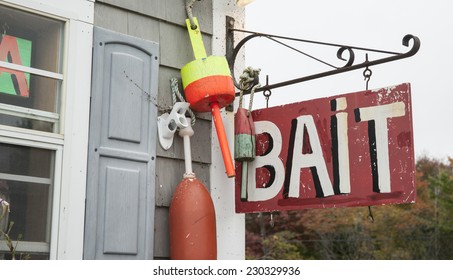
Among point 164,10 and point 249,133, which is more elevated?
point 164,10

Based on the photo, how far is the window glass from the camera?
2.73m

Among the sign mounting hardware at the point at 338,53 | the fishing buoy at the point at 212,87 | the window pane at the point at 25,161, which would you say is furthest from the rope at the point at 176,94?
the window pane at the point at 25,161

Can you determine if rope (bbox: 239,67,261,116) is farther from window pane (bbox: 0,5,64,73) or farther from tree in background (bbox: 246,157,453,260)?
tree in background (bbox: 246,157,453,260)

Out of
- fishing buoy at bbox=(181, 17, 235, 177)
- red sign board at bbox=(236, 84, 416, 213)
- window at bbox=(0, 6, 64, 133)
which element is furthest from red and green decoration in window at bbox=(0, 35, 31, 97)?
red sign board at bbox=(236, 84, 416, 213)

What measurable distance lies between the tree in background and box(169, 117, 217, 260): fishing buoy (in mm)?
14641

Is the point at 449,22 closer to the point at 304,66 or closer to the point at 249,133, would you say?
the point at 304,66

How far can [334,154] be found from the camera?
10.1 feet

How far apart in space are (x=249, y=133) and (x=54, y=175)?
917mm

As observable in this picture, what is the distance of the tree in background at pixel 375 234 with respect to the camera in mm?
18000

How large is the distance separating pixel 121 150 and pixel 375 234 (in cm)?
1590

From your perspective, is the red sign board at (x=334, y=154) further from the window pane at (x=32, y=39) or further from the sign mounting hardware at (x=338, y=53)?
A: the window pane at (x=32, y=39)

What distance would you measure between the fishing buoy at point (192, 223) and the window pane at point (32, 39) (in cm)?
75

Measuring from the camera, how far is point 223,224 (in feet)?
11.1
